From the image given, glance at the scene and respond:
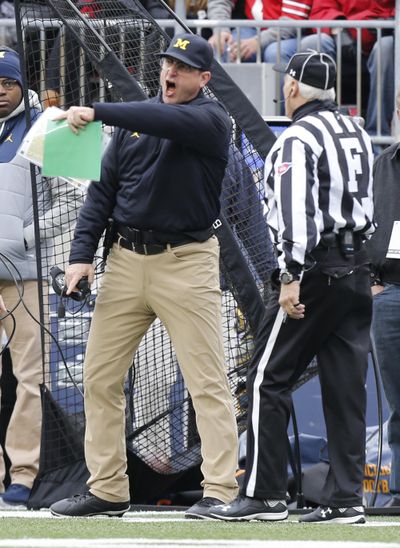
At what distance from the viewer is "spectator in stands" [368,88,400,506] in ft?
25.2

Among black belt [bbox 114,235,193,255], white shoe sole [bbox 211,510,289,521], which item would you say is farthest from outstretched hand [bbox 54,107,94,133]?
white shoe sole [bbox 211,510,289,521]

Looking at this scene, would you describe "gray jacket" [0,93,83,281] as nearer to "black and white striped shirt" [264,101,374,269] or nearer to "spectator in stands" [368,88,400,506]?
"spectator in stands" [368,88,400,506]

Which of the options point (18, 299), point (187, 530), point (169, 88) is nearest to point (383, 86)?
point (18, 299)

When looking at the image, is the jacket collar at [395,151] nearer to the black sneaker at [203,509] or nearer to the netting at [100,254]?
the netting at [100,254]

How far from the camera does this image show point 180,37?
664 centimetres

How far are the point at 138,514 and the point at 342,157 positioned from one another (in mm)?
1952

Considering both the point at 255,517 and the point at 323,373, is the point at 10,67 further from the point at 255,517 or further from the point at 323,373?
the point at 255,517

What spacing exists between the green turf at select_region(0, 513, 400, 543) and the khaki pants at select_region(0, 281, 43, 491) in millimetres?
1688

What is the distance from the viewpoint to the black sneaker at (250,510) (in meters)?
6.34

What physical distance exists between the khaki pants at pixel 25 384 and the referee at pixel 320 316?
1.97m

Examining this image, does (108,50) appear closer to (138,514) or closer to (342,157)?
(342,157)

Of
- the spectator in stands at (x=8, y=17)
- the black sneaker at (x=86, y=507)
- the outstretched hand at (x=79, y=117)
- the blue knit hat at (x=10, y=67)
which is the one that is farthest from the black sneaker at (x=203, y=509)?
the spectator in stands at (x=8, y=17)

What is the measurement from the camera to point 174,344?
668 cm

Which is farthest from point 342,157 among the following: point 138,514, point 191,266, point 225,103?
point 138,514
